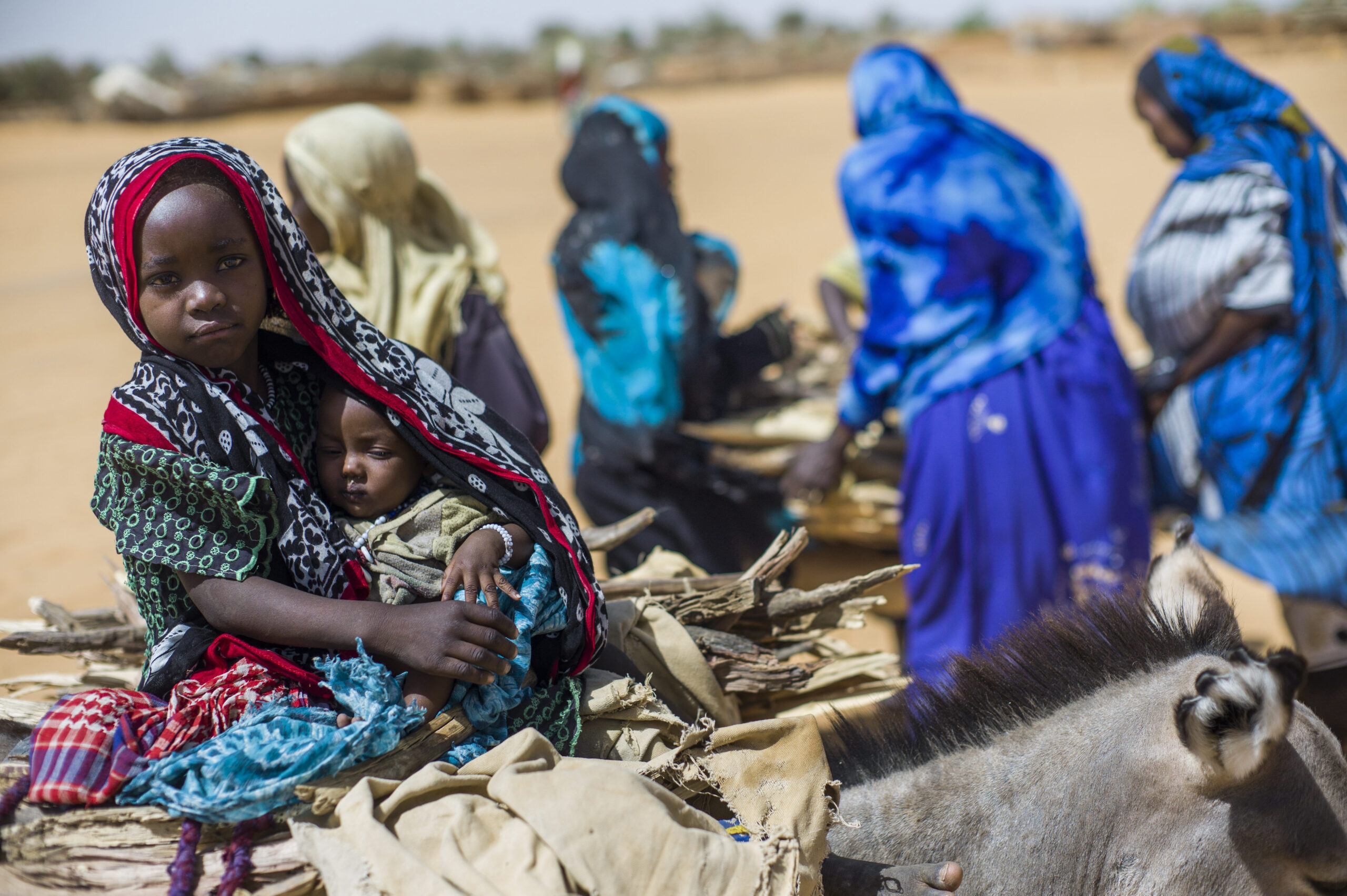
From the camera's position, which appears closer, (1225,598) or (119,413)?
(119,413)

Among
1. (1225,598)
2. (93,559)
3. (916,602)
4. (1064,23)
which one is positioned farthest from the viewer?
(1064,23)

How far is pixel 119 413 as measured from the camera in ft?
5.38

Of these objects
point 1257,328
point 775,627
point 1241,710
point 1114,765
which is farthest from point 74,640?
point 1257,328

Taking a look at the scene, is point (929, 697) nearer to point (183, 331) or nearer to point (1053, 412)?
point (183, 331)

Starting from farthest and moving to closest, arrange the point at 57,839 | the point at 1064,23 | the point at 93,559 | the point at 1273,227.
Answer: the point at 1064,23 → the point at 93,559 → the point at 1273,227 → the point at 57,839

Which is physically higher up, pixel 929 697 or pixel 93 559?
pixel 929 697

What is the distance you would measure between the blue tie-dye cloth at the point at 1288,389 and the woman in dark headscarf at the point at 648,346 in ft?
6.46

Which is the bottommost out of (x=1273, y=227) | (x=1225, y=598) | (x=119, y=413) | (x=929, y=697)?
(x=929, y=697)

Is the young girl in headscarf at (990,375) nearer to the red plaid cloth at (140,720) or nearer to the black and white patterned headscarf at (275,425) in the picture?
the black and white patterned headscarf at (275,425)

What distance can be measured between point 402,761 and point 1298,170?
13.9 ft

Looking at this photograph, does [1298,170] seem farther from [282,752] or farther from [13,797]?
[13,797]

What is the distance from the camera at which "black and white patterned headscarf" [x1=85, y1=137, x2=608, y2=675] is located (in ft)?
5.42

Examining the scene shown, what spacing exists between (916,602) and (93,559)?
6305mm

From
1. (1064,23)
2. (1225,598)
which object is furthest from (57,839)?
(1064,23)
